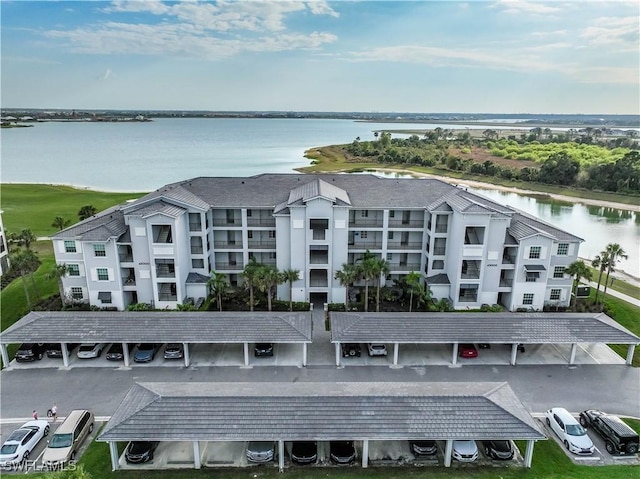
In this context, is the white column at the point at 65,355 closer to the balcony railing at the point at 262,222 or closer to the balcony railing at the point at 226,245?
the balcony railing at the point at 226,245

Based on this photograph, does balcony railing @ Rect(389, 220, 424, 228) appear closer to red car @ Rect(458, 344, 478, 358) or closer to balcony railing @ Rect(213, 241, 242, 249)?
red car @ Rect(458, 344, 478, 358)

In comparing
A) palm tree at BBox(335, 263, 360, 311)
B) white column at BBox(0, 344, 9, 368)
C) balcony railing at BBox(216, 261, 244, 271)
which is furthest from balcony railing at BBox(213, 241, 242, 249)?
white column at BBox(0, 344, 9, 368)

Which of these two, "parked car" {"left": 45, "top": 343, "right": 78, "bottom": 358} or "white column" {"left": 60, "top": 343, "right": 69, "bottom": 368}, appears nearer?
"white column" {"left": 60, "top": 343, "right": 69, "bottom": 368}

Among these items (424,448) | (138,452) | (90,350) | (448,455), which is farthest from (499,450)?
(90,350)

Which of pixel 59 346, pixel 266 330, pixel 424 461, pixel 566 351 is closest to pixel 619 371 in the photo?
pixel 566 351

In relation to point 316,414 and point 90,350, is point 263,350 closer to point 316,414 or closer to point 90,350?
point 316,414

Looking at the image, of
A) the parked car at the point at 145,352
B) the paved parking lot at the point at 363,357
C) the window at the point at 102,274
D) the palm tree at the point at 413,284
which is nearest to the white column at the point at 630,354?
the paved parking lot at the point at 363,357
